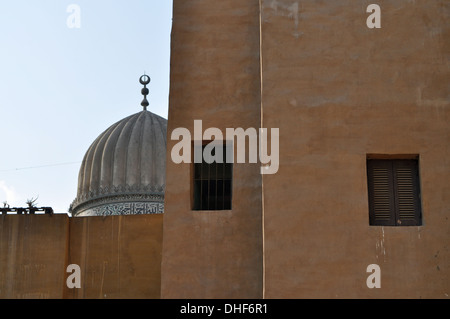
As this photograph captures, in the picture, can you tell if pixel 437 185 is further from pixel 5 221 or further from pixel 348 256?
pixel 5 221

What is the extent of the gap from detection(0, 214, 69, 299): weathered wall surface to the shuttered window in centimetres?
576

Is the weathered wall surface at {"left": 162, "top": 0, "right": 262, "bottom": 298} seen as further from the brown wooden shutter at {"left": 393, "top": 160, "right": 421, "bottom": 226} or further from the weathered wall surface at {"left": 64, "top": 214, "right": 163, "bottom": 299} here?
the weathered wall surface at {"left": 64, "top": 214, "right": 163, "bottom": 299}

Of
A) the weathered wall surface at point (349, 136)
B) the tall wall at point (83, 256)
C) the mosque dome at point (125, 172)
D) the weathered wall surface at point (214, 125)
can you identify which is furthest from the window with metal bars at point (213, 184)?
the mosque dome at point (125, 172)

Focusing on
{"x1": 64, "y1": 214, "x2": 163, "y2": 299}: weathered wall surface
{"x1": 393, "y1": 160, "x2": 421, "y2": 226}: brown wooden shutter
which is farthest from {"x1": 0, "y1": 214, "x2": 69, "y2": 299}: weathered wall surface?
{"x1": 393, "y1": 160, "x2": 421, "y2": 226}: brown wooden shutter

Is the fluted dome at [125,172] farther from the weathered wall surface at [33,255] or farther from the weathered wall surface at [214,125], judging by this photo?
the weathered wall surface at [214,125]

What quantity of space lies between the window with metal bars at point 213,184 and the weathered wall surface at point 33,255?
3203 mm

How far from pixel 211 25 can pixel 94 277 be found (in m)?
4.84

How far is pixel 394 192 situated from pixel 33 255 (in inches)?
258

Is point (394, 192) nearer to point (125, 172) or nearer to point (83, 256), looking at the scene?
point (83, 256)

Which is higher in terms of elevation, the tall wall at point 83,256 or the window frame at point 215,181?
the window frame at point 215,181

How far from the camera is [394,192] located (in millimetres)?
13195

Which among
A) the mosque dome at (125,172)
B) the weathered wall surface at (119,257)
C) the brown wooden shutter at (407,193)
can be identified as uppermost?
the mosque dome at (125,172)

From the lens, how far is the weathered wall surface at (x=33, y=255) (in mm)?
15719

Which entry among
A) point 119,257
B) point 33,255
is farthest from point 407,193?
point 33,255
